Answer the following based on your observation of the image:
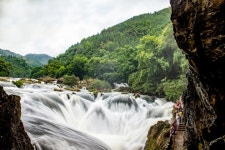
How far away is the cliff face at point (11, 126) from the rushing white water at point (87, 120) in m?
2.33

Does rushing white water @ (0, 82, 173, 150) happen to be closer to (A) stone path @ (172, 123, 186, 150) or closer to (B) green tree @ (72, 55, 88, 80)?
(A) stone path @ (172, 123, 186, 150)

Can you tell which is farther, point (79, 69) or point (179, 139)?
point (79, 69)

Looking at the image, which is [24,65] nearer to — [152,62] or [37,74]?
[37,74]

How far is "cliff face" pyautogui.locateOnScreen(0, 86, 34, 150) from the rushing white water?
2.33m

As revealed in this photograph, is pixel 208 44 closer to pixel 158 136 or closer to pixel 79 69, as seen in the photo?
pixel 158 136

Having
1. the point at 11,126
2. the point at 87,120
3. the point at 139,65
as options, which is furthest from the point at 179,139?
the point at 139,65

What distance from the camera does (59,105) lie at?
29.4 metres

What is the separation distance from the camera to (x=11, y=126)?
12.4 meters

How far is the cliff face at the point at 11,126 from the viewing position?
38.5 ft

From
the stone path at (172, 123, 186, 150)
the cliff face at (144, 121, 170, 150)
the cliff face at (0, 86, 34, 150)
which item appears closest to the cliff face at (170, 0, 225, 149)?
the stone path at (172, 123, 186, 150)

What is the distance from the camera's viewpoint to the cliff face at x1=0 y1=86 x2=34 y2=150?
11748 millimetres

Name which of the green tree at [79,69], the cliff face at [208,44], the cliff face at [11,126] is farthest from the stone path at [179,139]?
the green tree at [79,69]

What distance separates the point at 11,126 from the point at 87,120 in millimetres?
17467

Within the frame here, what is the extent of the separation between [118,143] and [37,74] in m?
81.3
